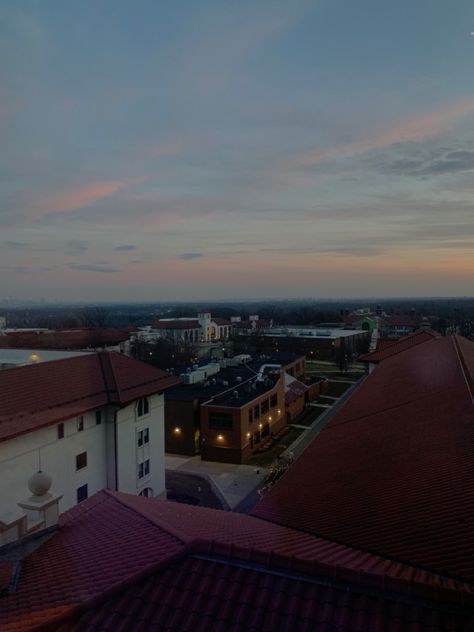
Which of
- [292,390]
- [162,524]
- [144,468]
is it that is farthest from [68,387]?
[292,390]

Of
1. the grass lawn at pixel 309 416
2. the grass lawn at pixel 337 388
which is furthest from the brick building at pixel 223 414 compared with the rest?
the grass lawn at pixel 337 388

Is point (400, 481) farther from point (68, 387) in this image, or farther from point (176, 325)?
point (176, 325)

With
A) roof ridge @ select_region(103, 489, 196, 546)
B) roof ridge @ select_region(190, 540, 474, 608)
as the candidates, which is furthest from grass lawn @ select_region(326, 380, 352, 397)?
roof ridge @ select_region(190, 540, 474, 608)

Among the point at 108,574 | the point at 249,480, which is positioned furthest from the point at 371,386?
the point at 108,574

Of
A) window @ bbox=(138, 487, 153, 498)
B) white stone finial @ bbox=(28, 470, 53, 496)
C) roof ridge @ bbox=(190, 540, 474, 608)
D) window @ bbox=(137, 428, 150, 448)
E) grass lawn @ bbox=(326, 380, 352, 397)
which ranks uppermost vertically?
roof ridge @ bbox=(190, 540, 474, 608)

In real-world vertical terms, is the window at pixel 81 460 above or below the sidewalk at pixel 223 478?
above

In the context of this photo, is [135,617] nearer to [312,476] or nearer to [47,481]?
[47,481]

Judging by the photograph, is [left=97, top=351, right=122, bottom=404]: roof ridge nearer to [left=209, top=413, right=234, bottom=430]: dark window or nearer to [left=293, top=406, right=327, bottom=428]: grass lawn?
[left=209, top=413, right=234, bottom=430]: dark window

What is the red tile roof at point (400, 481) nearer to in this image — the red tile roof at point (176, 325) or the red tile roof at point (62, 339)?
the red tile roof at point (62, 339)
